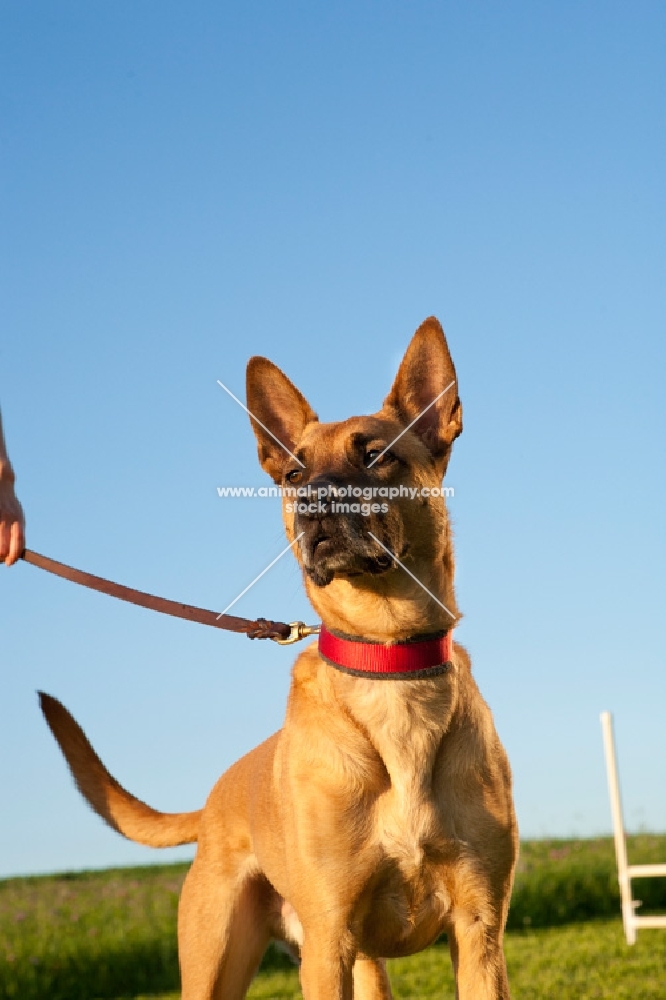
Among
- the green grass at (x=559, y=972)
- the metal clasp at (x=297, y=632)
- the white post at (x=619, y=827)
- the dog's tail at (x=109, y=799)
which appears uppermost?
the metal clasp at (x=297, y=632)

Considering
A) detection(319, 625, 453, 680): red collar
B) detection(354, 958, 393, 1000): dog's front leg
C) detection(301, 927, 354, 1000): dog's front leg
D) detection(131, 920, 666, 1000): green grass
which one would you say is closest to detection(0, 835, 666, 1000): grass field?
detection(131, 920, 666, 1000): green grass

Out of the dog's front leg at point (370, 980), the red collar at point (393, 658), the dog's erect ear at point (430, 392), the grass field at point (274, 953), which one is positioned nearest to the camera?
the red collar at point (393, 658)

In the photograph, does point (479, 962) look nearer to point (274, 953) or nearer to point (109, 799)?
point (109, 799)

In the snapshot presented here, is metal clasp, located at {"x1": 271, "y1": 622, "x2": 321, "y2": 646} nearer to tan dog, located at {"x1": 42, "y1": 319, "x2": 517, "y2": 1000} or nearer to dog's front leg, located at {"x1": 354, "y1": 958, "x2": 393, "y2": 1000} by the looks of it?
tan dog, located at {"x1": 42, "y1": 319, "x2": 517, "y2": 1000}

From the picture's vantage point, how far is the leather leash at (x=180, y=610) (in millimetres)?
4797

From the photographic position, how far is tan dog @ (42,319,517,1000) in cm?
411

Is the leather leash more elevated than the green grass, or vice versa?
the leather leash

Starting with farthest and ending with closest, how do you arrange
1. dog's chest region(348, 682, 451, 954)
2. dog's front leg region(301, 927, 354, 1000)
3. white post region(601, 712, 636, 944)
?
white post region(601, 712, 636, 944) → dog's chest region(348, 682, 451, 954) → dog's front leg region(301, 927, 354, 1000)

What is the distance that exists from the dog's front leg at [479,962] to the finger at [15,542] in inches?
102

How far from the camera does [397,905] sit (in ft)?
13.7

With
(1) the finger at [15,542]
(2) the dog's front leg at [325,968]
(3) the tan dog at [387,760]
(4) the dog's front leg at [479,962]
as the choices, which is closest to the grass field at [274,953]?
(4) the dog's front leg at [479,962]

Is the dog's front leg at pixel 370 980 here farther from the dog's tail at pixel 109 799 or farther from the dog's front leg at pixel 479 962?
the dog's tail at pixel 109 799

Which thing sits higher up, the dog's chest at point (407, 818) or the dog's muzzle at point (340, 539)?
the dog's muzzle at point (340, 539)

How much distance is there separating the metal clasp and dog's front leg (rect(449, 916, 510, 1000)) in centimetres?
140
